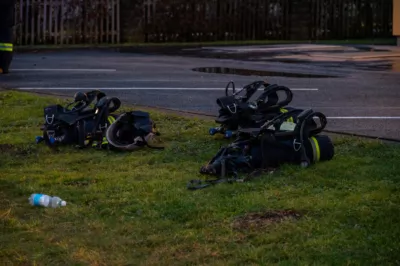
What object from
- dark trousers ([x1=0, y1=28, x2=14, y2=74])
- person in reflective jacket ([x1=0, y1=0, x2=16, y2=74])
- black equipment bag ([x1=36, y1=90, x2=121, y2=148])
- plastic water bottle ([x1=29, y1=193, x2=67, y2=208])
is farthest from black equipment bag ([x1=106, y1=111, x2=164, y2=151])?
dark trousers ([x1=0, y1=28, x2=14, y2=74])

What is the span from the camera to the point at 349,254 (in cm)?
429

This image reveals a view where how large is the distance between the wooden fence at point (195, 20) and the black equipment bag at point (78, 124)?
726 inches

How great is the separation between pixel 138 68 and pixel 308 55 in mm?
5161

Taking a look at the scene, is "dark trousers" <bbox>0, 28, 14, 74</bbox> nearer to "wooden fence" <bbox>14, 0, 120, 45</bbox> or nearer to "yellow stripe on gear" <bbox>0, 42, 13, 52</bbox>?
"yellow stripe on gear" <bbox>0, 42, 13, 52</bbox>

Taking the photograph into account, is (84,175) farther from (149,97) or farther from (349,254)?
(149,97)

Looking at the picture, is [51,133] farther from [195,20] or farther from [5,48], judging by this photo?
[195,20]

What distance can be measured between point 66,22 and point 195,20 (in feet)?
13.9

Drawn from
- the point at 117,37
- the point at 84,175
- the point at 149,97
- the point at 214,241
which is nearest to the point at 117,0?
the point at 117,37

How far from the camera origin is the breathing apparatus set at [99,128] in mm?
7168

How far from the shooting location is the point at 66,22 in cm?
2573

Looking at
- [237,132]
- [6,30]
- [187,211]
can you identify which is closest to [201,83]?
[6,30]

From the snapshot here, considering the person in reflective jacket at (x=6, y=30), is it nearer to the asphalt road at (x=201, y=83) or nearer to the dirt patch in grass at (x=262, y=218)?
the asphalt road at (x=201, y=83)

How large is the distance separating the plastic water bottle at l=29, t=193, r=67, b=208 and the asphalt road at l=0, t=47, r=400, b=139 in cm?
355

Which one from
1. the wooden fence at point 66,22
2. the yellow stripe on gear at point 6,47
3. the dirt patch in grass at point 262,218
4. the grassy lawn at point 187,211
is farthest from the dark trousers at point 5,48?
the wooden fence at point 66,22
